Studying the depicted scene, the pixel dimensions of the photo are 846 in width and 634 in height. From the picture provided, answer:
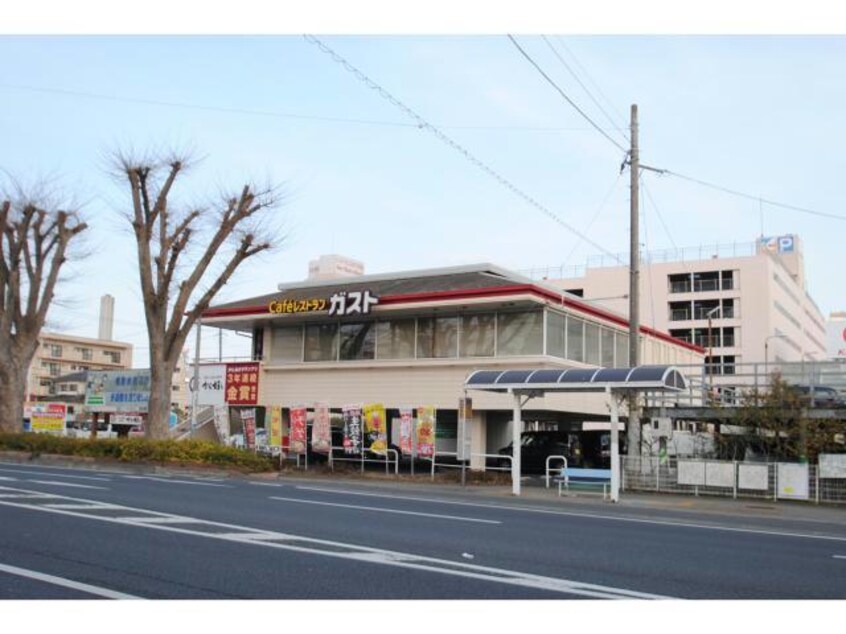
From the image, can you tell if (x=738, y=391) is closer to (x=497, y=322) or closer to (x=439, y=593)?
(x=497, y=322)

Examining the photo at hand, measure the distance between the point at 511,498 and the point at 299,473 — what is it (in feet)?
29.8

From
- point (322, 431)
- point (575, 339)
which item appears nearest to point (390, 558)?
point (322, 431)

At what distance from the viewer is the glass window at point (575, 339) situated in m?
29.1

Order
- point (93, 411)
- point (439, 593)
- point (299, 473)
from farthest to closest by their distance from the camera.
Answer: point (93, 411) → point (299, 473) → point (439, 593)

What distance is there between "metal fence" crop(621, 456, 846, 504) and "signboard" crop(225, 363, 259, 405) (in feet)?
53.7

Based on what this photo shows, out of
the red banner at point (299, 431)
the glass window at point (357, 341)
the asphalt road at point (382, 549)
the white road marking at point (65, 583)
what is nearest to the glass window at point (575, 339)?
the glass window at point (357, 341)

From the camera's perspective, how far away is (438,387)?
2892 centimetres

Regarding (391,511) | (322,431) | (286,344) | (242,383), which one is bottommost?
(391,511)

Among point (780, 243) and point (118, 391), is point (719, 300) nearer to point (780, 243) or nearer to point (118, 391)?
point (780, 243)

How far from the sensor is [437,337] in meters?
29.6

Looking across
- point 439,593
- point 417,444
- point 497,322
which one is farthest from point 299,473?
point 439,593

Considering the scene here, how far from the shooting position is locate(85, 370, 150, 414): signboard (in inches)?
1594

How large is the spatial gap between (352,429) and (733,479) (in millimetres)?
11976

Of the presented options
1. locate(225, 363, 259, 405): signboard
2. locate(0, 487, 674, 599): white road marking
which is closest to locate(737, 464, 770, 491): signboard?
locate(0, 487, 674, 599): white road marking
